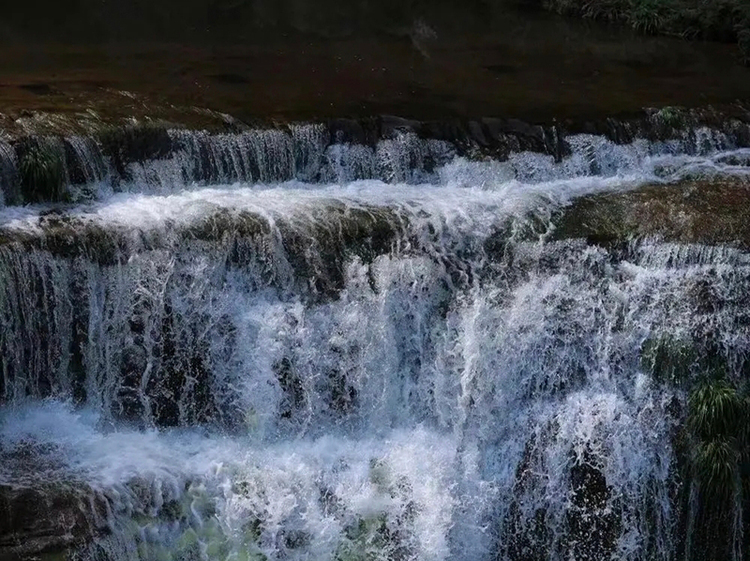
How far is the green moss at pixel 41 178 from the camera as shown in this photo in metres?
11.7

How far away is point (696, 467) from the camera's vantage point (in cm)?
1079

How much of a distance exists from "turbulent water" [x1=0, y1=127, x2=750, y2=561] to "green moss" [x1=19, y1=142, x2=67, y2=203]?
22cm

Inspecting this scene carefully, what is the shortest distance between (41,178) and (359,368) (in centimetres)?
364

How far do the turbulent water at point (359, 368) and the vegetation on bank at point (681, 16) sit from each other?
451 inches

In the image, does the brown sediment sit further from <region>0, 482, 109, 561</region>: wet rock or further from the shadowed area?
<region>0, 482, 109, 561</region>: wet rock

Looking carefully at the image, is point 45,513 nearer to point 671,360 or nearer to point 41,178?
point 41,178

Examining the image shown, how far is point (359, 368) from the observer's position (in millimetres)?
11273

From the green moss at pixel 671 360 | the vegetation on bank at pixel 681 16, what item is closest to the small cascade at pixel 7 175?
the green moss at pixel 671 360

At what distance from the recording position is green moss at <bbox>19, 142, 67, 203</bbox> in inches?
459

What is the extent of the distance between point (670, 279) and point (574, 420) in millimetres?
1722

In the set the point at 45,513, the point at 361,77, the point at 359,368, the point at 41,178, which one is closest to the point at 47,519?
the point at 45,513

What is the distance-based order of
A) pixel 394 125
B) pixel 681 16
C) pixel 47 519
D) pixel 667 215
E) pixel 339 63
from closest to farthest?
pixel 47 519 → pixel 667 215 → pixel 394 125 → pixel 339 63 → pixel 681 16

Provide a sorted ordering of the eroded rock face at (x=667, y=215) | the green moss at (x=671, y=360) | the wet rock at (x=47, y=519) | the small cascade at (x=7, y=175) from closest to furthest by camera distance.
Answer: the wet rock at (x=47, y=519), the green moss at (x=671, y=360), the small cascade at (x=7, y=175), the eroded rock face at (x=667, y=215)

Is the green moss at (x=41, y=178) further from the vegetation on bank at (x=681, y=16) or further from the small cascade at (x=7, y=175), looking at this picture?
the vegetation on bank at (x=681, y=16)
